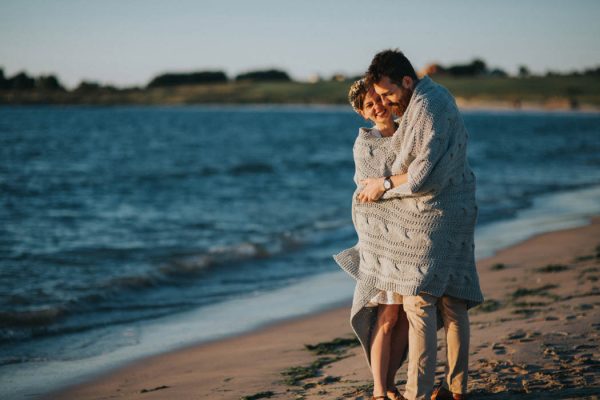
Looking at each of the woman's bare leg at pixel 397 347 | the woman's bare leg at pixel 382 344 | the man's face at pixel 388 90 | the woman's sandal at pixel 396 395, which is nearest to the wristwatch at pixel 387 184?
the man's face at pixel 388 90

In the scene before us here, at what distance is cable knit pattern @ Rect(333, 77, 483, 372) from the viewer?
11.1 ft

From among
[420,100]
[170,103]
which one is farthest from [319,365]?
[170,103]

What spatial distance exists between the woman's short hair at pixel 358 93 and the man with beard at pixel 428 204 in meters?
0.11

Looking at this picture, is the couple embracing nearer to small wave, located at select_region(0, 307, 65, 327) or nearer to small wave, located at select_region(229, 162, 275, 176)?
small wave, located at select_region(0, 307, 65, 327)

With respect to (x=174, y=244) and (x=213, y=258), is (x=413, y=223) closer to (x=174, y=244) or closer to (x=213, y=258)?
(x=213, y=258)

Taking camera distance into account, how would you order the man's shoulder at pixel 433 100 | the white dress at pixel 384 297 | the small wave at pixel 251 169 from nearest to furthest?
the man's shoulder at pixel 433 100 → the white dress at pixel 384 297 → the small wave at pixel 251 169

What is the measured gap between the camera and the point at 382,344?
3824 millimetres

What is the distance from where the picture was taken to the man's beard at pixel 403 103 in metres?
3.46

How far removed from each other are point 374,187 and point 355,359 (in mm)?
2016

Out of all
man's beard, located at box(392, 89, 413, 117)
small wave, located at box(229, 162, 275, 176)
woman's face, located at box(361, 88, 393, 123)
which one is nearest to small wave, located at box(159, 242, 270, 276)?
woman's face, located at box(361, 88, 393, 123)

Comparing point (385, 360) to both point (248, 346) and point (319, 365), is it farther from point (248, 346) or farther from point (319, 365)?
point (248, 346)

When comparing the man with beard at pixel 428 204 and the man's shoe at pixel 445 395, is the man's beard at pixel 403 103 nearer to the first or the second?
the man with beard at pixel 428 204

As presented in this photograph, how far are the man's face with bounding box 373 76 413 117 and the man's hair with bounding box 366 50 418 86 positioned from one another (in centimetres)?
2

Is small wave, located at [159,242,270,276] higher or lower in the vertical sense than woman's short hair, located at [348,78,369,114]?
lower
